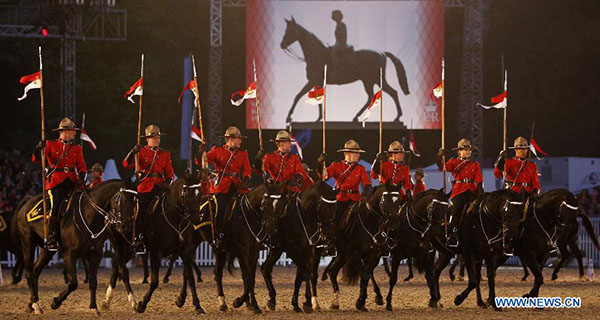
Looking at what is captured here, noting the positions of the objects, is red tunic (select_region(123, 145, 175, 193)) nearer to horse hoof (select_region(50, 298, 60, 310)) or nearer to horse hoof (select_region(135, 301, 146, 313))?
horse hoof (select_region(135, 301, 146, 313))

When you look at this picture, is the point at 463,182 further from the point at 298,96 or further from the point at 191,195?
the point at 298,96

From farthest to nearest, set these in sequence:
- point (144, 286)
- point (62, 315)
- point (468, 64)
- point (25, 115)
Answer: point (25, 115) → point (468, 64) → point (144, 286) → point (62, 315)

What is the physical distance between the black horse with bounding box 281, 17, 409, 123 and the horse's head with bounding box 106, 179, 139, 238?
70.4 ft

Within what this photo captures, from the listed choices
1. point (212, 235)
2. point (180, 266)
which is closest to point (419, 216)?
point (212, 235)

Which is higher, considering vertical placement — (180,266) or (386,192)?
(386,192)

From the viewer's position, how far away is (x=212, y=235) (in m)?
17.4

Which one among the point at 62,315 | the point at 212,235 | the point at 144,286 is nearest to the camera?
the point at 62,315

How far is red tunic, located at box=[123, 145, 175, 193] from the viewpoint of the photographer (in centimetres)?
1745

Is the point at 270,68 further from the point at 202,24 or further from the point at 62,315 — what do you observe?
the point at 62,315

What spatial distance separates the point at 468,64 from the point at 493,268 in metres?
18.6

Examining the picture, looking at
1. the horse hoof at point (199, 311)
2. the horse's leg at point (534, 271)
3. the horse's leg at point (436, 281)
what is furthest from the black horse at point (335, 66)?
the horse hoof at point (199, 311)

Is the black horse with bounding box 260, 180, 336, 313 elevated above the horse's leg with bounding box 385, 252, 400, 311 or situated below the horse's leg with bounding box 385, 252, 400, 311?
above

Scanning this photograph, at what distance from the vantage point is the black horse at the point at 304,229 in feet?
53.9

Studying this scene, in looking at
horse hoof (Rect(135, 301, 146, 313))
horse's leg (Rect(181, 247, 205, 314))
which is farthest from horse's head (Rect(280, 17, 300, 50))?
horse hoof (Rect(135, 301, 146, 313))
